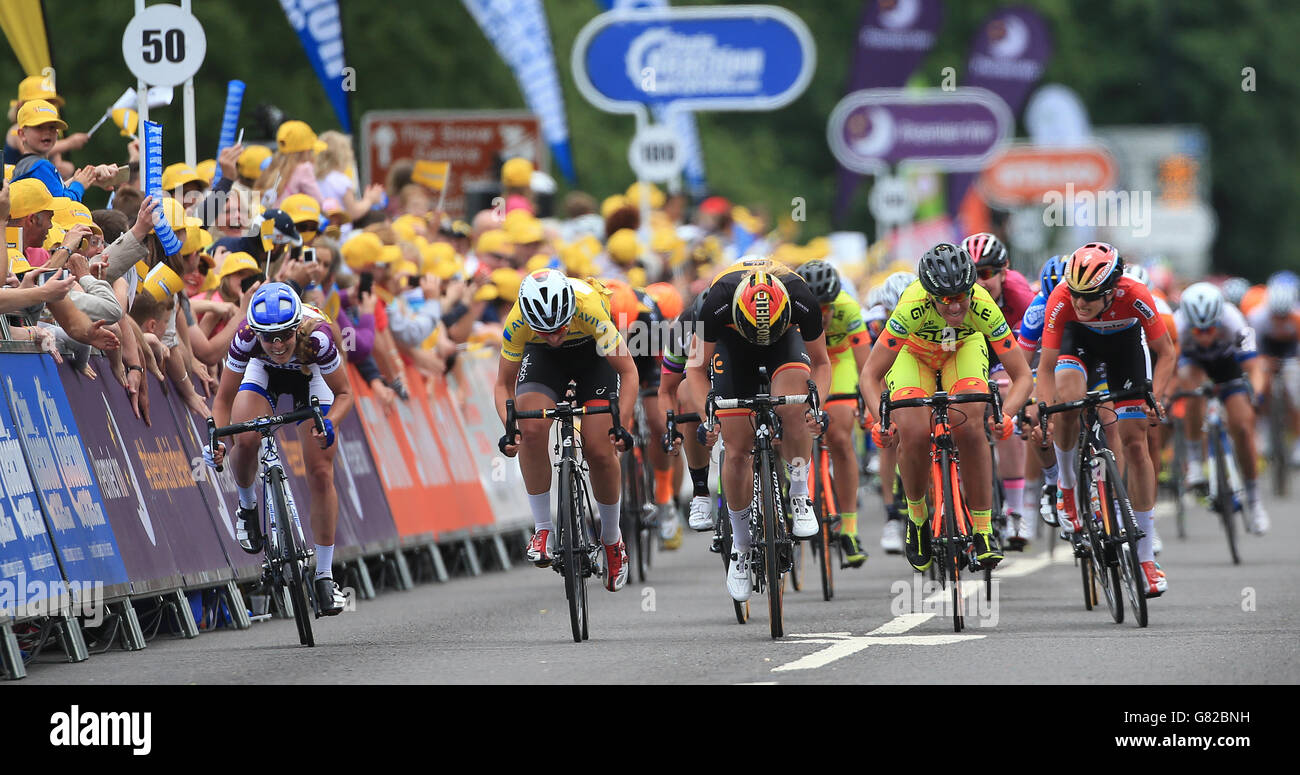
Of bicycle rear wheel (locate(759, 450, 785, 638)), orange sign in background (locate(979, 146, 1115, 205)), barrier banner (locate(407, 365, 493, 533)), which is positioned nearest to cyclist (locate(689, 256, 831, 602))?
bicycle rear wheel (locate(759, 450, 785, 638))

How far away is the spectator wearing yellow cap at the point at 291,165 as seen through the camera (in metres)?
16.4

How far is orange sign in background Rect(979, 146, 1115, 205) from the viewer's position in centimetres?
5325

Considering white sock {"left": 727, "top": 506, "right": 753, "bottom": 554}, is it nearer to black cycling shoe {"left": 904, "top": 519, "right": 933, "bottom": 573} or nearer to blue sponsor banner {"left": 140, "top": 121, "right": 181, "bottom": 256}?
black cycling shoe {"left": 904, "top": 519, "right": 933, "bottom": 573}

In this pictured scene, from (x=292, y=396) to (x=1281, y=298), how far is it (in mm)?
15849

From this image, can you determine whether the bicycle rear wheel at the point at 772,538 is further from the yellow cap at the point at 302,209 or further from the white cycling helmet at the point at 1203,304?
the white cycling helmet at the point at 1203,304

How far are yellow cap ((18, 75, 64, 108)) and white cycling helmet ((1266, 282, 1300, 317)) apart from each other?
1537 centimetres

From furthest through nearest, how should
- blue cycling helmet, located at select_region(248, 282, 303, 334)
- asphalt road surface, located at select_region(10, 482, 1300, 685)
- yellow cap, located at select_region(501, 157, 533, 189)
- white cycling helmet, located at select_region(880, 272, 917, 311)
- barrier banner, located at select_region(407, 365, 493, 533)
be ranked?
yellow cap, located at select_region(501, 157, 533, 189)
barrier banner, located at select_region(407, 365, 493, 533)
white cycling helmet, located at select_region(880, 272, 917, 311)
blue cycling helmet, located at select_region(248, 282, 303, 334)
asphalt road surface, located at select_region(10, 482, 1300, 685)

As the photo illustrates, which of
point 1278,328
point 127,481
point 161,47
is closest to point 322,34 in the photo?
point 161,47

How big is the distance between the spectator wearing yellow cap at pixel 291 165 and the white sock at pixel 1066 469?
5.85m

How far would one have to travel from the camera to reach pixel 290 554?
38.1 ft

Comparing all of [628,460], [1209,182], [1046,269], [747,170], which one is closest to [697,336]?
[1046,269]

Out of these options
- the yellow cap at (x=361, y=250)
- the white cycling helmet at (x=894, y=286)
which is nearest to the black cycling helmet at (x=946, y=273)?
the white cycling helmet at (x=894, y=286)

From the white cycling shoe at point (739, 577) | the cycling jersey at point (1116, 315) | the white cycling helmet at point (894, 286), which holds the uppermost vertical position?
the white cycling helmet at point (894, 286)
